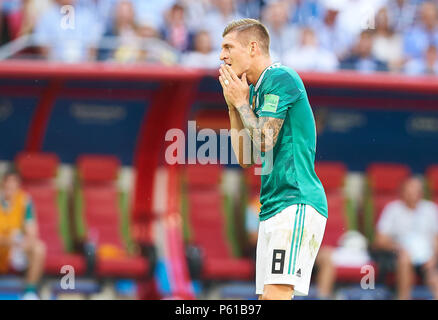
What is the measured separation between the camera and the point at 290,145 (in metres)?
5.09

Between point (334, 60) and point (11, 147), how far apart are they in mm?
4058

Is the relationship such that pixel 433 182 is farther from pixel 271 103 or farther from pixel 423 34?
pixel 271 103

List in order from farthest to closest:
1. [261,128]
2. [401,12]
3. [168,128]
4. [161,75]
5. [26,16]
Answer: [401,12] → [168,128] → [26,16] → [161,75] → [261,128]

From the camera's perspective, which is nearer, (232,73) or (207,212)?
(232,73)

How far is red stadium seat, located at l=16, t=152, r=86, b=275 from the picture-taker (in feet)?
35.5

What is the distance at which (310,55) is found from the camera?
10930mm

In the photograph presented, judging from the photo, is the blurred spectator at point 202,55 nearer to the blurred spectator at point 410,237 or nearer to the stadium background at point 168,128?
the stadium background at point 168,128

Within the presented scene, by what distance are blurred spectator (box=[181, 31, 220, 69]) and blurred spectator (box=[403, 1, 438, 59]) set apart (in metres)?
2.66

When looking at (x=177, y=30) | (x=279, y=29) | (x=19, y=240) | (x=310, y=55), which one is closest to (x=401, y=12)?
(x=310, y=55)

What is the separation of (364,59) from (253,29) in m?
6.14

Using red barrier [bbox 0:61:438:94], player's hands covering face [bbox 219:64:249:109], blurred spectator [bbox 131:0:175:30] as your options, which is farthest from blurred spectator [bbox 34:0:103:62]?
player's hands covering face [bbox 219:64:249:109]

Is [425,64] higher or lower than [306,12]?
lower

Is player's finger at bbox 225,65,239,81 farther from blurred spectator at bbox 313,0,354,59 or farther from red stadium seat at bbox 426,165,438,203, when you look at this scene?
red stadium seat at bbox 426,165,438,203
